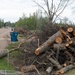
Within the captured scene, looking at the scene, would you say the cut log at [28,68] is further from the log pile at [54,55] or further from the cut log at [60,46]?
the cut log at [60,46]

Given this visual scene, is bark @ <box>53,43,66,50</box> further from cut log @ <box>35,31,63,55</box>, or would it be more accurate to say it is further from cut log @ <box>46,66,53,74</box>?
cut log @ <box>46,66,53,74</box>

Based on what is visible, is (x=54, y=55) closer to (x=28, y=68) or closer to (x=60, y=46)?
(x=60, y=46)

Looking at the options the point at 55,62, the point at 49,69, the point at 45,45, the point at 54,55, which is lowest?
the point at 49,69

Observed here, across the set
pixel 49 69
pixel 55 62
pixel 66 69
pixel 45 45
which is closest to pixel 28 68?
pixel 49 69

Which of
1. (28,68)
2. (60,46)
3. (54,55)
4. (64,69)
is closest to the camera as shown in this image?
(64,69)

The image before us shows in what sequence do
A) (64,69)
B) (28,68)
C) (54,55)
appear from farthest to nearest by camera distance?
(54,55) → (28,68) → (64,69)

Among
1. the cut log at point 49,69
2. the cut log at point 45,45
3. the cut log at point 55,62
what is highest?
the cut log at point 45,45

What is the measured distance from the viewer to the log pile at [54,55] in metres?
11.4

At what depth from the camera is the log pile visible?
11.4 meters

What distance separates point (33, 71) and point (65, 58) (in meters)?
1.92

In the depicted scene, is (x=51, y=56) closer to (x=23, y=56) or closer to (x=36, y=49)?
(x=36, y=49)

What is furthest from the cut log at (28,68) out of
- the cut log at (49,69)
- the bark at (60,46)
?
the bark at (60,46)

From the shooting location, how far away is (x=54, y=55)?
476 inches

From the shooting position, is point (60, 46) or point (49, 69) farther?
point (60, 46)
